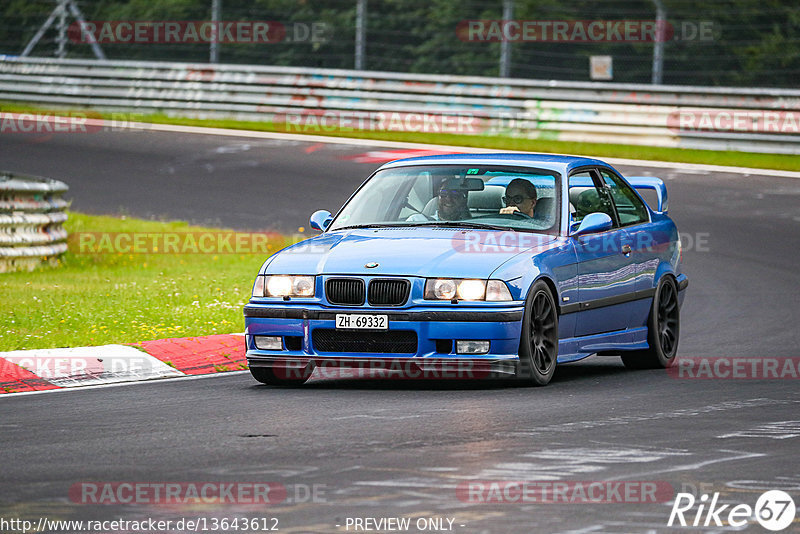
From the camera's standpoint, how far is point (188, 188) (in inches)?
896

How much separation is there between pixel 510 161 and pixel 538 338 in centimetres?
160

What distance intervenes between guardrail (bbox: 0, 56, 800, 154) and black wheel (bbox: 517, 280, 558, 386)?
602 inches

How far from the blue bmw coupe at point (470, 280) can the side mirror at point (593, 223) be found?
1 cm

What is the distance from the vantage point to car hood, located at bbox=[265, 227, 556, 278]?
9.33m

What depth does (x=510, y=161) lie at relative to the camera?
1076 cm

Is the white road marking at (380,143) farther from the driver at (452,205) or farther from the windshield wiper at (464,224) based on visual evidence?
the windshield wiper at (464,224)

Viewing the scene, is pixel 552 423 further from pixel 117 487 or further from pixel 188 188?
pixel 188 188

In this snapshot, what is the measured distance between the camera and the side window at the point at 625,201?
1139cm
